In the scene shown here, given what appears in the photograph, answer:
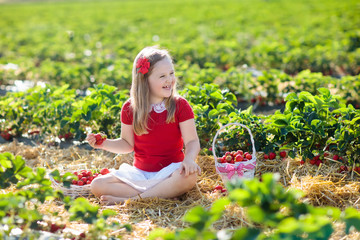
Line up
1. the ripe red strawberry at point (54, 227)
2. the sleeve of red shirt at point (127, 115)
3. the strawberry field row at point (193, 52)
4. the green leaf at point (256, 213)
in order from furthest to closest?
1. the strawberry field row at point (193, 52)
2. the sleeve of red shirt at point (127, 115)
3. the ripe red strawberry at point (54, 227)
4. the green leaf at point (256, 213)

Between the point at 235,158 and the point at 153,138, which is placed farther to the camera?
the point at 153,138

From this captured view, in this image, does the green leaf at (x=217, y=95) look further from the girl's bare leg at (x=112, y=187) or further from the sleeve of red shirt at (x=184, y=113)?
the girl's bare leg at (x=112, y=187)

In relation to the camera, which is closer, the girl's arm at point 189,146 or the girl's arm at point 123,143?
the girl's arm at point 189,146

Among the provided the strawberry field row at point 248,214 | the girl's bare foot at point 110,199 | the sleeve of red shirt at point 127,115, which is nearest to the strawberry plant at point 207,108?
the sleeve of red shirt at point 127,115

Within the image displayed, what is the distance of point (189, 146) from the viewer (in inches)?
135

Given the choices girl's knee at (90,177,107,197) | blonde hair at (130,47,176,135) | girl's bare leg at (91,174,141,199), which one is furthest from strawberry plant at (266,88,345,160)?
girl's knee at (90,177,107,197)

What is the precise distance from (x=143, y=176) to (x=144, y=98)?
64 cm

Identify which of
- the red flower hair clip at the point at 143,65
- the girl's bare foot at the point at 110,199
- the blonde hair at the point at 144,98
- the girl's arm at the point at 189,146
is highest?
the red flower hair clip at the point at 143,65

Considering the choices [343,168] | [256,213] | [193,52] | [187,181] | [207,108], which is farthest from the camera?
[193,52]

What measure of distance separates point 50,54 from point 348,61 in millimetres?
6949

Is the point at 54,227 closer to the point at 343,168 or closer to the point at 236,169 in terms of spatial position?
the point at 236,169

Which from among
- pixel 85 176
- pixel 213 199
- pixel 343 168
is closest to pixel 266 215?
pixel 213 199

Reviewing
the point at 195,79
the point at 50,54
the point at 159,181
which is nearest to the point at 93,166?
the point at 159,181

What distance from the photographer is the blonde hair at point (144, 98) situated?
3.44 m
